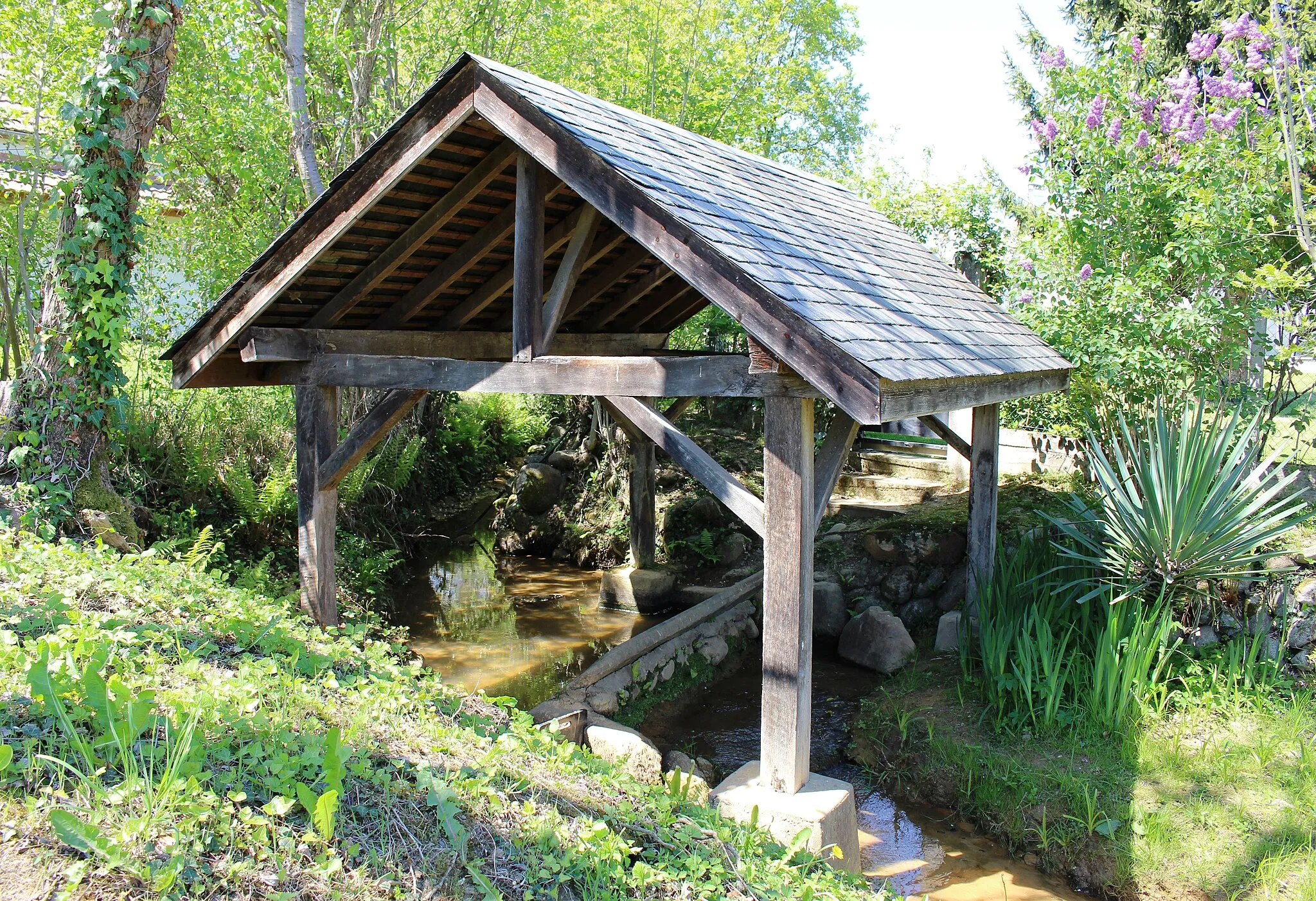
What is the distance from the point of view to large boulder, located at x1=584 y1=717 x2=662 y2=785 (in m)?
4.70

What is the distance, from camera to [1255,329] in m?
6.89

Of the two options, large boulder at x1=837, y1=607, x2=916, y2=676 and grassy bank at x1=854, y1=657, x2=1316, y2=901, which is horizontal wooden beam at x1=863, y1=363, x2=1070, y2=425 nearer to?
grassy bank at x1=854, y1=657, x2=1316, y2=901

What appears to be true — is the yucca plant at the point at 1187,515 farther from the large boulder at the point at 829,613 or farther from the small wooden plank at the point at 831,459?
the large boulder at the point at 829,613

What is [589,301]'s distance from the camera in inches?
261

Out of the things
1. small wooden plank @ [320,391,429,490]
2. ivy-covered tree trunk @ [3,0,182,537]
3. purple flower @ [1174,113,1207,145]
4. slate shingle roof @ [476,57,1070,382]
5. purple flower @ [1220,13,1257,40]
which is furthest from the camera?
purple flower @ [1174,113,1207,145]

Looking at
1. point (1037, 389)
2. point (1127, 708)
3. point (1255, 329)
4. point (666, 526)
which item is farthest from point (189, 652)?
point (1255, 329)

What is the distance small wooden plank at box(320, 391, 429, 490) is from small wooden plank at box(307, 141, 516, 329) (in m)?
0.66

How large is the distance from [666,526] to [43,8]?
24.9 ft

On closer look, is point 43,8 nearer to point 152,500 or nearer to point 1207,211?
point 152,500

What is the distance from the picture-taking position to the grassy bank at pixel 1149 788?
13.7 feet

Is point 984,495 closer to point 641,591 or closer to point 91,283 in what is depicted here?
point 641,591

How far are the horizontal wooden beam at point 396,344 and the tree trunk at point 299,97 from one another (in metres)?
2.68

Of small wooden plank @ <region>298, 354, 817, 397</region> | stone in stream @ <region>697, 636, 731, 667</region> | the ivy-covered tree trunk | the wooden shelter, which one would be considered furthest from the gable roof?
stone in stream @ <region>697, 636, 731, 667</region>

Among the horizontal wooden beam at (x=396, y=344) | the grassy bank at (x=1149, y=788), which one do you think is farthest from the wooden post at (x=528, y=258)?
the grassy bank at (x=1149, y=788)
